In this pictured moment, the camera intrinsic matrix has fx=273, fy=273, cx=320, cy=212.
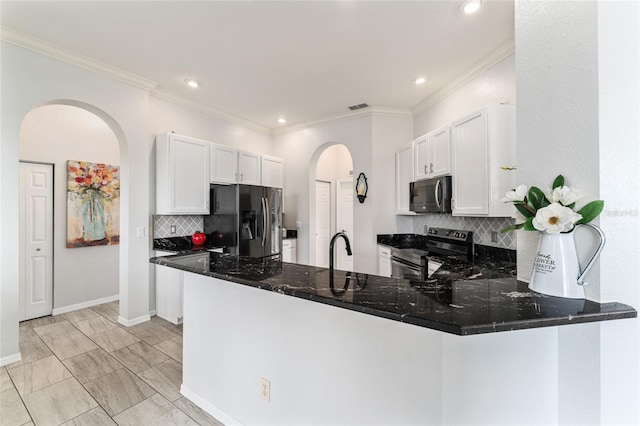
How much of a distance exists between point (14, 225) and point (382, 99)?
4206 millimetres

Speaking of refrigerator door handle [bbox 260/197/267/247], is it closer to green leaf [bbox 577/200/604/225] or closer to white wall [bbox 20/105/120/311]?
white wall [bbox 20/105/120/311]

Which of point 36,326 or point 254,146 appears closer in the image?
point 36,326

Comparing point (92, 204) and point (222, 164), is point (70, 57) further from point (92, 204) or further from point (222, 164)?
point (92, 204)

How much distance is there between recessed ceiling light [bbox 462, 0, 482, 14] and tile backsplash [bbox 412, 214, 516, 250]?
5.72 feet

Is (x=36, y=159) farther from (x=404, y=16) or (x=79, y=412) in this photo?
(x=404, y=16)

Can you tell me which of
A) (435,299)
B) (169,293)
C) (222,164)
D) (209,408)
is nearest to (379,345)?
(435,299)

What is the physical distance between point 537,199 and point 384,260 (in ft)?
9.82

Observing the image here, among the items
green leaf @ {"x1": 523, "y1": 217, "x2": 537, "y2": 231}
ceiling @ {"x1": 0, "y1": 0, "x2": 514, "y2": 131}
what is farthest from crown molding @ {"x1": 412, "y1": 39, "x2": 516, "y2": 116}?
green leaf @ {"x1": 523, "y1": 217, "x2": 537, "y2": 231}

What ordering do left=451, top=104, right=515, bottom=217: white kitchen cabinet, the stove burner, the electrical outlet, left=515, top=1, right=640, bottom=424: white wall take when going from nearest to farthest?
1. left=515, top=1, right=640, bottom=424: white wall
2. the electrical outlet
3. left=451, top=104, right=515, bottom=217: white kitchen cabinet
4. the stove burner

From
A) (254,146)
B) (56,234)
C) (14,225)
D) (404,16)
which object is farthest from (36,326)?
(404,16)

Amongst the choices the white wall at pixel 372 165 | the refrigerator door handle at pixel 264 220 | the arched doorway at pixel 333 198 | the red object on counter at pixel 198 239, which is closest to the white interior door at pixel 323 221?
the arched doorway at pixel 333 198

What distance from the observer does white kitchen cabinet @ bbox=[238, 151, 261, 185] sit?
4.33 m

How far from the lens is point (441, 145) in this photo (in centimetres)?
302

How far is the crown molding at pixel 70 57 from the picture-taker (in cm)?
241
